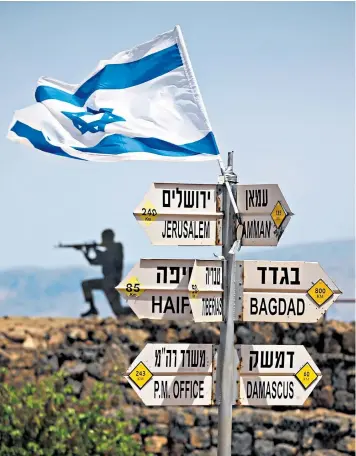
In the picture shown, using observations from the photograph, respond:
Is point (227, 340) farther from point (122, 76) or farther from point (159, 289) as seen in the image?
point (122, 76)

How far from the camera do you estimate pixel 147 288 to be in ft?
29.4

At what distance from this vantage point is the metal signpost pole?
8992 millimetres

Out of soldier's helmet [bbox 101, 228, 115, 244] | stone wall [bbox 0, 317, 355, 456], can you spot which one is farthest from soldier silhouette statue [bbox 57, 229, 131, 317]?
stone wall [bbox 0, 317, 355, 456]

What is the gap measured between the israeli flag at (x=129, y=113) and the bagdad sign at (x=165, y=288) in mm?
865

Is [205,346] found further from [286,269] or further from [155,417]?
[155,417]

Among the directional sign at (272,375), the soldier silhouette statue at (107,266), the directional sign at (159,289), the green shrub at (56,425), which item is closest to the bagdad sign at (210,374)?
the directional sign at (272,375)

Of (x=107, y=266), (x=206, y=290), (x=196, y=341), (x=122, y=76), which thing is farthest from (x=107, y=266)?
(x=206, y=290)

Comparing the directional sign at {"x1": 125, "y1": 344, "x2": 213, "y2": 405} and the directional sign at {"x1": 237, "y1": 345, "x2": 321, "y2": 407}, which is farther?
the directional sign at {"x1": 237, "y1": 345, "x2": 321, "y2": 407}

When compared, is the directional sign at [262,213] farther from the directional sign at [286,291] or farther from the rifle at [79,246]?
the rifle at [79,246]

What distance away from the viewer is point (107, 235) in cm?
Result: 1883

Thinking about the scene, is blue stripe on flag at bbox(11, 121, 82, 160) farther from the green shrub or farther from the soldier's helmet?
the soldier's helmet

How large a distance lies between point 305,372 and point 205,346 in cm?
77

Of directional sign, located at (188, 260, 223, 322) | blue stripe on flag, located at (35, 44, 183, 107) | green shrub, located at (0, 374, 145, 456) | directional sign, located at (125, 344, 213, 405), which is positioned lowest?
directional sign, located at (125, 344, 213, 405)

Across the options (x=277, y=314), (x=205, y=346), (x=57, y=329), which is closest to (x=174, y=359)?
(x=205, y=346)
